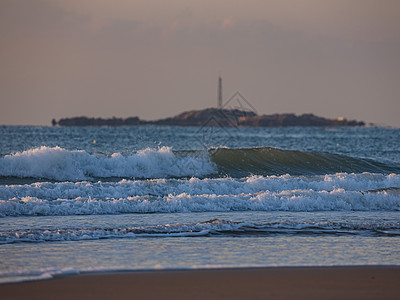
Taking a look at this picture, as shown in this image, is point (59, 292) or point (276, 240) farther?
point (276, 240)

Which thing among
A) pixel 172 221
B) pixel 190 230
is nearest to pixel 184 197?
pixel 172 221

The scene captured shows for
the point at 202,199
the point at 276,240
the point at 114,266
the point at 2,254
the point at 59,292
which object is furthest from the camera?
the point at 202,199

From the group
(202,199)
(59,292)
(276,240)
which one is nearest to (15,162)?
(202,199)

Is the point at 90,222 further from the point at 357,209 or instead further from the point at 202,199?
the point at 357,209

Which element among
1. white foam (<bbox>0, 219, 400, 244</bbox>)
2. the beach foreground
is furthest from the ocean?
the beach foreground

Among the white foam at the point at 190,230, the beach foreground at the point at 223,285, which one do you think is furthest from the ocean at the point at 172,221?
the beach foreground at the point at 223,285

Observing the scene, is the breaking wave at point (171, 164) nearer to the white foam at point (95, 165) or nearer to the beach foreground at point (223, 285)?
the white foam at point (95, 165)

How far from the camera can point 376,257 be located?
7.79 meters

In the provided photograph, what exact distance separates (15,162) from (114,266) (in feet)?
44.7

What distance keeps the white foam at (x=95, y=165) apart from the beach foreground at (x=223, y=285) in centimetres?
1321

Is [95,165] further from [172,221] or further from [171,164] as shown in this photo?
[172,221]

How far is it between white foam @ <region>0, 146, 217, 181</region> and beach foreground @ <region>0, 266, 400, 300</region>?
13208 millimetres

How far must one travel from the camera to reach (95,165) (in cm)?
2036

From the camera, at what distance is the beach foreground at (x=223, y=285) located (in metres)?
5.79
